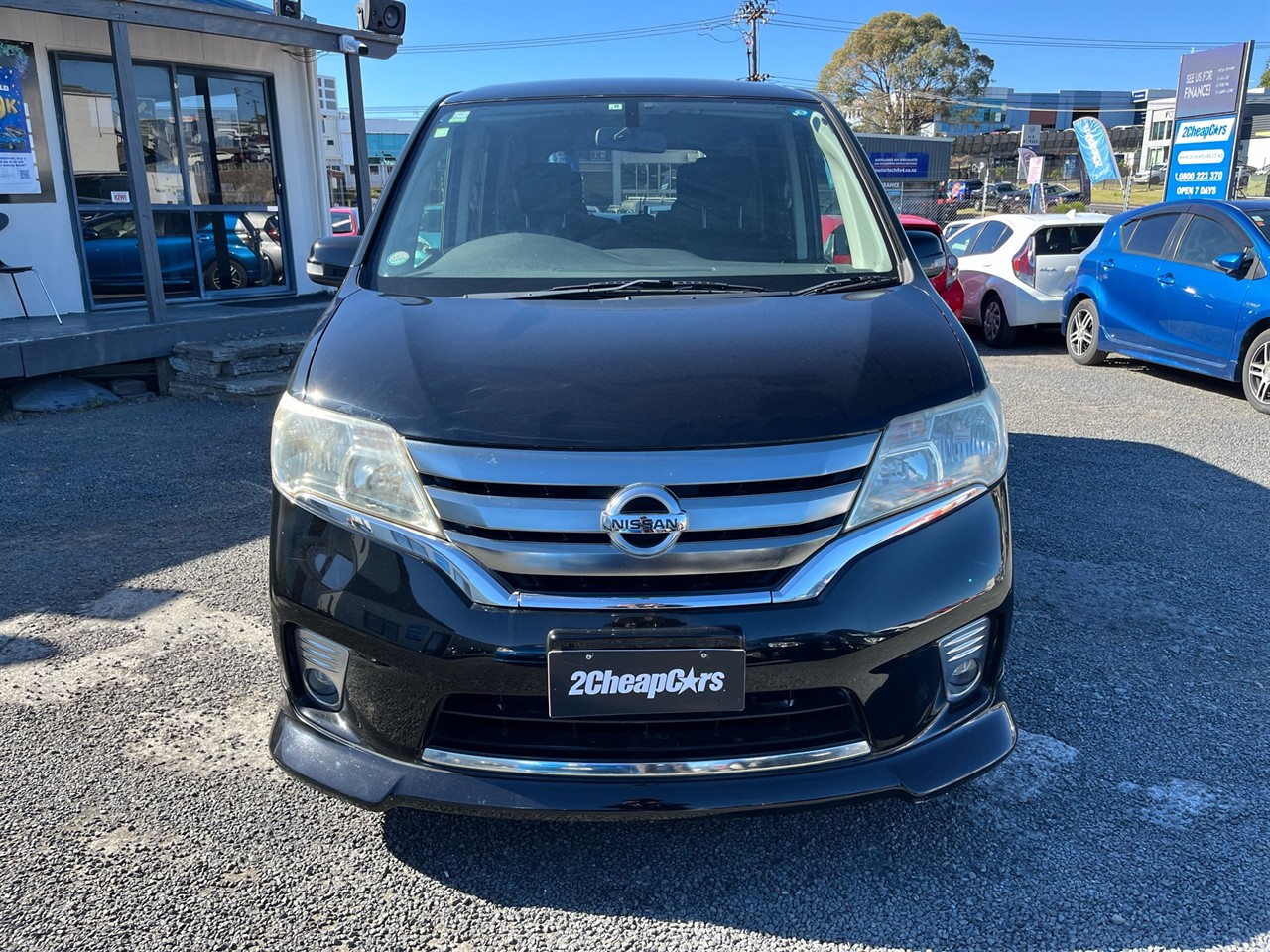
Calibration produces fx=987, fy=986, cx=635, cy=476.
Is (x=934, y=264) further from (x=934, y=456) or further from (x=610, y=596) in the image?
(x=610, y=596)

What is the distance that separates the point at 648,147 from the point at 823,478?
5.53 ft

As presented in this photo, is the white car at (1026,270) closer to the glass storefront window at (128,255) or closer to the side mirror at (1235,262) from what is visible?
the side mirror at (1235,262)

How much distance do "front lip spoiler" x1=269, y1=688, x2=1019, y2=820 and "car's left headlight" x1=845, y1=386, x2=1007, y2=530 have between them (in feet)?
1.77

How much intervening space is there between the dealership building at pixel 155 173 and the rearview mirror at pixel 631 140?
21.1 ft

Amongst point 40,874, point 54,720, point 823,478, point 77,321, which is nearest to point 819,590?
point 823,478

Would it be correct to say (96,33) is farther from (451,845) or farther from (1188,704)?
(1188,704)

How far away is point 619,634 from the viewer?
77.4 inches

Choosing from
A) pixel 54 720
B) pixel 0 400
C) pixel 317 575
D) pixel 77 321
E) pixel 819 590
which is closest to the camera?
pixel 819 590

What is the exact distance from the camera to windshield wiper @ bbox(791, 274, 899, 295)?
2746mm

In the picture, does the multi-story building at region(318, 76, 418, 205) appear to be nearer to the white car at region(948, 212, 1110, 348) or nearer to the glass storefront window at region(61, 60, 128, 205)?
the glass storefront window at region(61, 60, 128, 205)

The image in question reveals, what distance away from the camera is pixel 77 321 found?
9.09 meters

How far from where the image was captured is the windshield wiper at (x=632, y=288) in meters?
2.70

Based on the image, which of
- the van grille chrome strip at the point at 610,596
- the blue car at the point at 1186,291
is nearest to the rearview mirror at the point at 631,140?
the van grille chrome strip at the point at 610,596

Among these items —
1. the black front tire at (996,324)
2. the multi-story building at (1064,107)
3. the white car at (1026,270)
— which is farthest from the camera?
the multi-story building at (1064,107)
